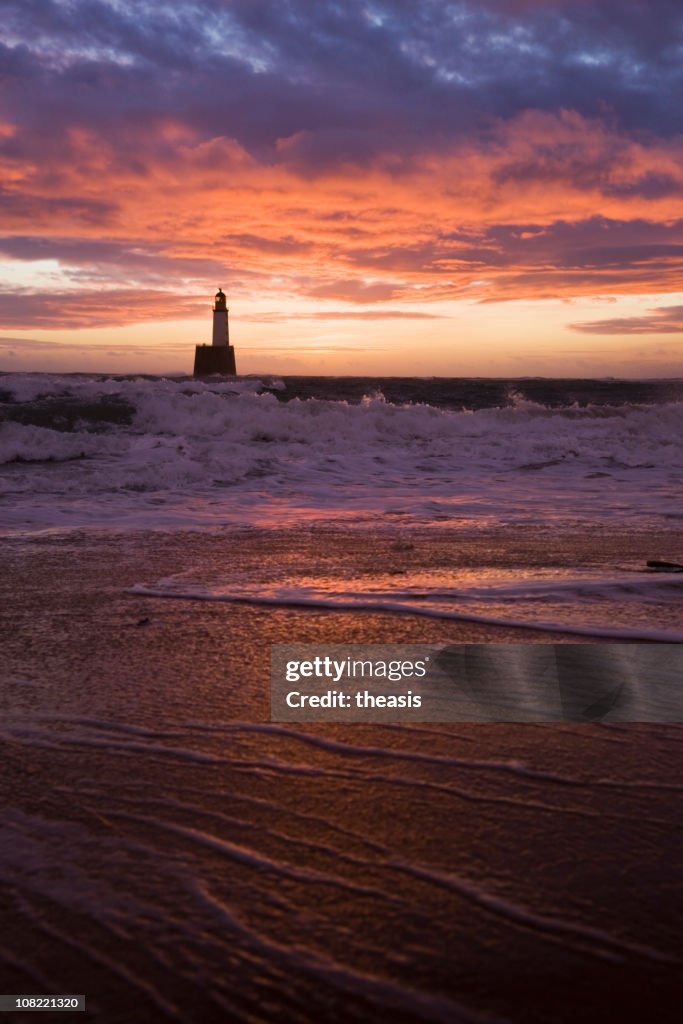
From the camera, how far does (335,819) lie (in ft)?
7.37

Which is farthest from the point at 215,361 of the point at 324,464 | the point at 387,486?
the point at 387,486

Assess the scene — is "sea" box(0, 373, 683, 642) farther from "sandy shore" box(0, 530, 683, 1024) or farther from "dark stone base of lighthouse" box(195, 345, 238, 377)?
"dark stone base of lighthouse" box(195, 345, 238, 377)

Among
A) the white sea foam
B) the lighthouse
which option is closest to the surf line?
the white sea foam

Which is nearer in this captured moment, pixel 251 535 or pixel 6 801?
pixel 6 801

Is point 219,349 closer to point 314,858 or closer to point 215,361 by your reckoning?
point 215,361

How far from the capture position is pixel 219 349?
2335 inches

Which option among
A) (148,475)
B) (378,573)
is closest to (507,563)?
(378,573)

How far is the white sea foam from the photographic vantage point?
8320 millimetres

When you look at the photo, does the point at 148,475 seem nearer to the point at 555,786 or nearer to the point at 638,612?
the point at 638,612

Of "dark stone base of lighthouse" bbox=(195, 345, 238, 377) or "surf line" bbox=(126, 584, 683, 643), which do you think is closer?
"surf line" bbox=(126, 584, 683, 643)

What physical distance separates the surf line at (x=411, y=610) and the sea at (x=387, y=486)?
2 centimetres

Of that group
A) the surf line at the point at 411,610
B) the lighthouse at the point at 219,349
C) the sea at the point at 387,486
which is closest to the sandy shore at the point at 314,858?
the surf line at the point at 411,610

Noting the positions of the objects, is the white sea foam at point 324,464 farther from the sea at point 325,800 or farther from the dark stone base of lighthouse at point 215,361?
the dark stone base of lighthouse at point 215,361

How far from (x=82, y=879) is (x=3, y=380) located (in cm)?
2701
